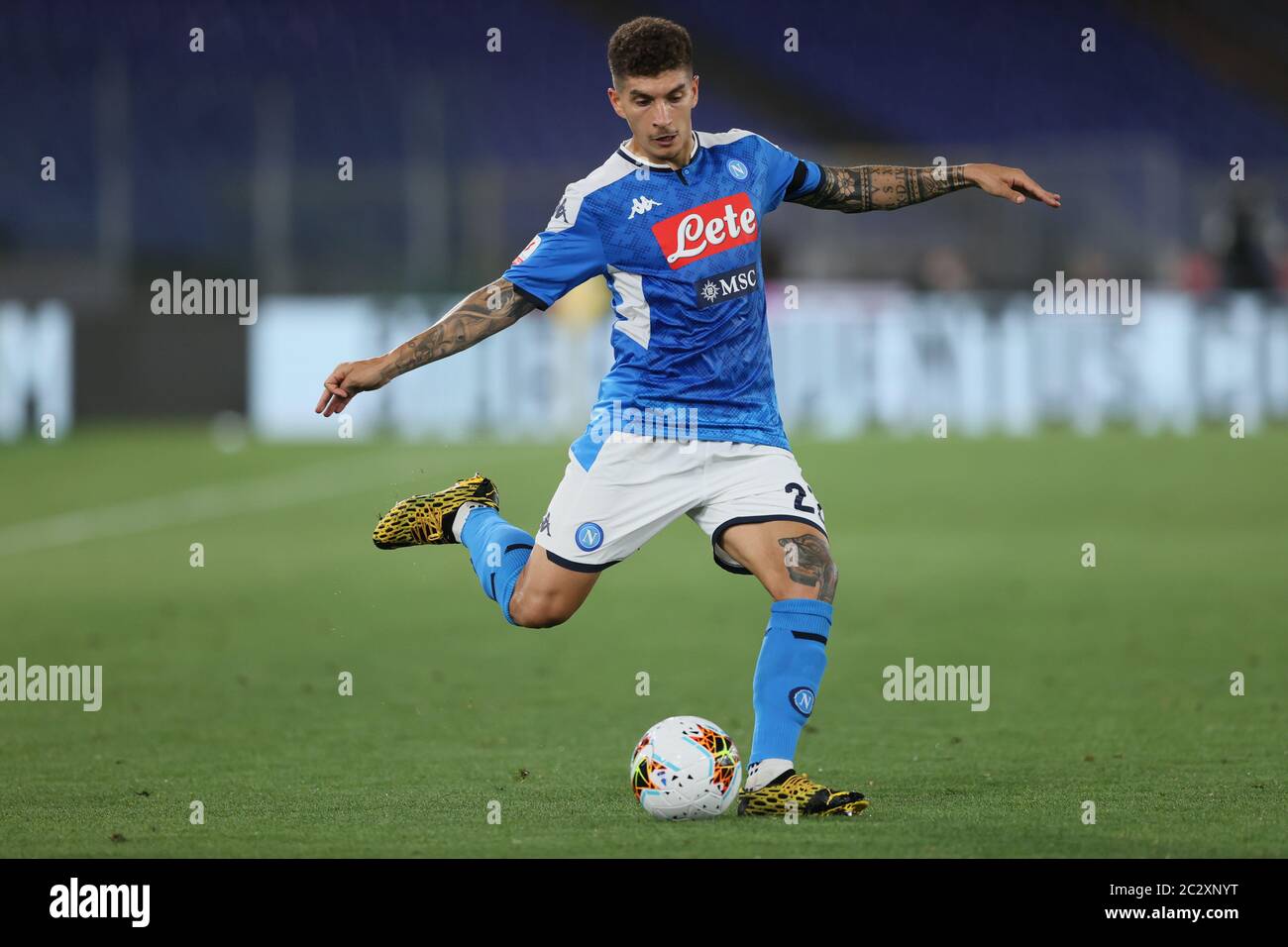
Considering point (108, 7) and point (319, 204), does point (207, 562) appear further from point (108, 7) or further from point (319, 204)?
point (108, 7)

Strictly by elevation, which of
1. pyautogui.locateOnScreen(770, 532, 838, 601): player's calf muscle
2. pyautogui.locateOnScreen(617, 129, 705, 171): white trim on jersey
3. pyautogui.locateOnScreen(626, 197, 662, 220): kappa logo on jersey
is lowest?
pyautogui.locateOnScreen(770, 532, 838, 601): player's calf muscle

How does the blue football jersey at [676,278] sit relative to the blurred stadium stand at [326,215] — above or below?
below

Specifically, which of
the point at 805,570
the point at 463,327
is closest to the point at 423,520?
the point at 463,327

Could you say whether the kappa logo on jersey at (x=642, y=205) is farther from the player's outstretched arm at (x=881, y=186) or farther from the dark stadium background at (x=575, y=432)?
the dark stadium background at (x=575, y=432)

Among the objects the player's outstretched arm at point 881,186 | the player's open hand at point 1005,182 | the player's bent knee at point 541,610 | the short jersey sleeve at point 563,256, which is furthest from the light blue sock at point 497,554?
the player's open hand at point 1005,182

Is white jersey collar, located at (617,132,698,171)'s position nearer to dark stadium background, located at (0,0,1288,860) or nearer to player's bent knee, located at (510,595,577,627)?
player's bent knee, located at (510,595,577,627)

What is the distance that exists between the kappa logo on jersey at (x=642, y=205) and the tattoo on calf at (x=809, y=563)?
3.33 ft

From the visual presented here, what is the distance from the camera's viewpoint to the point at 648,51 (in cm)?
550

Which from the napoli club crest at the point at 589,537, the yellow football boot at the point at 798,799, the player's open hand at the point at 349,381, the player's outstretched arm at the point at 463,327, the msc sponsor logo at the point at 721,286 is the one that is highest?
the msc sponsor logo at the point at 721,286

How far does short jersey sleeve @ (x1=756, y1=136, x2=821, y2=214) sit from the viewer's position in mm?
5957

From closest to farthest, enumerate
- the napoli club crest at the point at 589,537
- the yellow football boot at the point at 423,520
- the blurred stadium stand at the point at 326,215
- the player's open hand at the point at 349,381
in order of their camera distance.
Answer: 1. the player's open hand at the point at 349,381
2. the napoli club crest at the point at 589,537
3. the yellow football boot at the point at 423,520
4. the blurred stadium stand at the point at 326,215

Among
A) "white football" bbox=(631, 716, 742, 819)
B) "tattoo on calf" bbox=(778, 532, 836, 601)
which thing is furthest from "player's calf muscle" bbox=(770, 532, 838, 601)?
"white football" bbox=(631, 716, 742, 819)

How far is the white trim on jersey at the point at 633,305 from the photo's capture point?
19.0 feet

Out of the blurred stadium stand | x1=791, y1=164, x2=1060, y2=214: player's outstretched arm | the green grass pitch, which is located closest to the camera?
the green grass pitch
